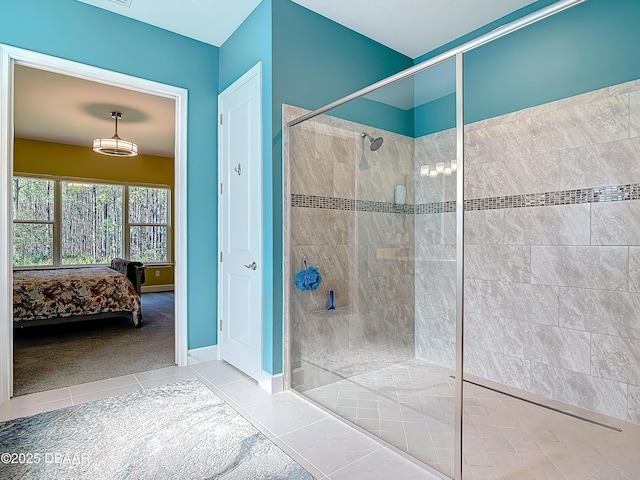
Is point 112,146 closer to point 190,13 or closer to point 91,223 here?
point 190,13

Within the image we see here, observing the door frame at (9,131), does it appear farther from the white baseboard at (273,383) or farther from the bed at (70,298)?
the bed at (70,298)

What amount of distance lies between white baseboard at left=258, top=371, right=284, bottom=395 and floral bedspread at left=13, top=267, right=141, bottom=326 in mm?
2608

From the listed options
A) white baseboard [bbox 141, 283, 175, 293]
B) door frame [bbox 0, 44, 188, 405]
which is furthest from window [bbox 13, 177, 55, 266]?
door frame [bbox 0, 44, 188, 405]

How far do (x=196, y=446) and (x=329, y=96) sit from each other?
8.28ft

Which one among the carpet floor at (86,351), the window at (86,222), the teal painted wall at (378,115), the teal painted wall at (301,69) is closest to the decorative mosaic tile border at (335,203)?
the teal painted wall at (301,69)

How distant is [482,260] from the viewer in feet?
9.59

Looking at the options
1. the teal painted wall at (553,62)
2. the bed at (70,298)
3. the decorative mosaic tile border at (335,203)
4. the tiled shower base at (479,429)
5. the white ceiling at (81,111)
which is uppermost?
the white ceiling at (81,111)

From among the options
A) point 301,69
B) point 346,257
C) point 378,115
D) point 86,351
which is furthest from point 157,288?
point 378,115

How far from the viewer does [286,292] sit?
2.73m

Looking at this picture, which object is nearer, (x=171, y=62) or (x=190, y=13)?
(x=190, y=13)

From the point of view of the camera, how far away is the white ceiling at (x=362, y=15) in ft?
9.12

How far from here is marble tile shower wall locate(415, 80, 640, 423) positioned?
88.4 inches

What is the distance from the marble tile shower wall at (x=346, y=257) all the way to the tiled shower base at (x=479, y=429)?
0.68 ft

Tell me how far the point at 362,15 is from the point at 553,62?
4.63 ft
